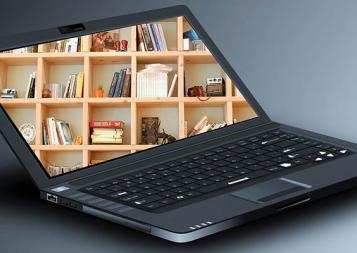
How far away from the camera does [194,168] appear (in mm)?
803

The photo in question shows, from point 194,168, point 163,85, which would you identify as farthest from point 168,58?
point 194,168

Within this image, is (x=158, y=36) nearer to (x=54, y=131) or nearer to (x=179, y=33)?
Answer: (x=179, y=33)

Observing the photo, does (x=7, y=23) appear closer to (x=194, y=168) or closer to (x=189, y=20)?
(x=189, y=20)

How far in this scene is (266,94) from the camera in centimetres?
108

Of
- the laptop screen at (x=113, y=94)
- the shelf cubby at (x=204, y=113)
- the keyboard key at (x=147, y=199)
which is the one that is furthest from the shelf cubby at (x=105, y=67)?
the keyboard key at (x=147, y=199)

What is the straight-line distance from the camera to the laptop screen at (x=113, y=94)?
859 mm

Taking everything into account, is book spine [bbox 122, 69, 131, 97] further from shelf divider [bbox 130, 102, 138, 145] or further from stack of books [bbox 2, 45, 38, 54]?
stack of books [bbox 2, 45, 38, 54]

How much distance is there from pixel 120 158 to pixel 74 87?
0.43 ft

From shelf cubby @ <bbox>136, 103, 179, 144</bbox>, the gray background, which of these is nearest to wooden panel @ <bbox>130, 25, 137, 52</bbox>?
shelf cubby @ <bbox>136, 103, 179, 144</bbox>

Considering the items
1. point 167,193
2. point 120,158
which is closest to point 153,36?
point 120,158

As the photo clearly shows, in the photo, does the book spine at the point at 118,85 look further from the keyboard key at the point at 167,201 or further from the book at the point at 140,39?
the keyboard key at the point at 167,201

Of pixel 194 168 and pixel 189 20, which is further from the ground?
pixel 189 20

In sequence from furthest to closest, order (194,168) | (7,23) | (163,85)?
(7,23) < (163,85) < (194,168)

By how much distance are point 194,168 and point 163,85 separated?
0.17m
